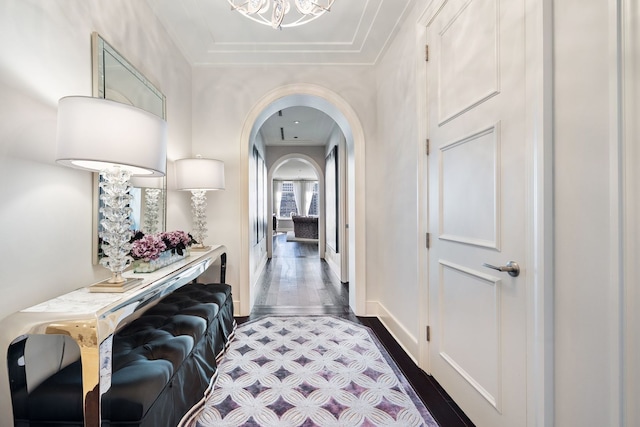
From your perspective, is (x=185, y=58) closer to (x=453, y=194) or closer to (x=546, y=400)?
(x=453, y=194)

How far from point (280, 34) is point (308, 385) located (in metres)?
2.94

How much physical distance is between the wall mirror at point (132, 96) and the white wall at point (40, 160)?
0.04 meters

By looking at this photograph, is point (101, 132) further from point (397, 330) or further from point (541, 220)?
point (397, 330)

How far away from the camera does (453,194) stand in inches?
66.2

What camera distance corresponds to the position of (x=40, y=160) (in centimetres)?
122

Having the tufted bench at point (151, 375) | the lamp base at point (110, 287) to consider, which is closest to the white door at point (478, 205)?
the tufted bench at point (151, 375)

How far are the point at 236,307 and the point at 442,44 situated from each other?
3.00 m

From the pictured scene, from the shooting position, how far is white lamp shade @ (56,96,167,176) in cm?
109

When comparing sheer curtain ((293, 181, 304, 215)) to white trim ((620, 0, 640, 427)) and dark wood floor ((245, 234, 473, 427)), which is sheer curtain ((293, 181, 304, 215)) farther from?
white trim ((620, 0, 640, 427))

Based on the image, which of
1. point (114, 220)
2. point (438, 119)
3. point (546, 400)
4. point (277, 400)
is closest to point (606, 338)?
point (546, 400)

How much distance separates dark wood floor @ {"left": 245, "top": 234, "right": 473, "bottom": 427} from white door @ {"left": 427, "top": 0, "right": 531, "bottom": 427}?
0.10m

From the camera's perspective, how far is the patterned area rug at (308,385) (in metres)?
1.55

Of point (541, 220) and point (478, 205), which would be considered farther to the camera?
point (478, 205)

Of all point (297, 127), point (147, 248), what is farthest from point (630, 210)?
point (297, 127)
